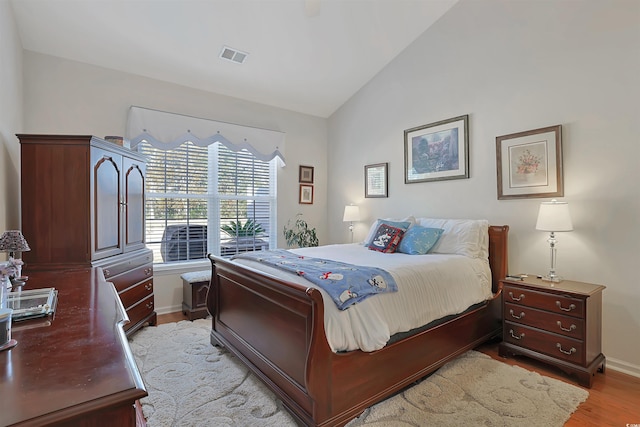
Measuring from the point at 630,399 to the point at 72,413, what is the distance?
3.01 metres

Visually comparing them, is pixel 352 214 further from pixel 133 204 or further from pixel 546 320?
pixel 133 204

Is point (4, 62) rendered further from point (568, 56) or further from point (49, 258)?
point (568, 56)

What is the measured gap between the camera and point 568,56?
2.65 meters

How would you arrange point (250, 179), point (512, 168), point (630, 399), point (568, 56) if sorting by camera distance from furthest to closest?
point (250, 179)
point (512, 168)
point (568, 56)
point (630, 399)

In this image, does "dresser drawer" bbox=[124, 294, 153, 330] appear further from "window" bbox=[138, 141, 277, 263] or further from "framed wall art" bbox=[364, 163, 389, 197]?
"framed wall art" bbox=[364, 163, 389, 197]

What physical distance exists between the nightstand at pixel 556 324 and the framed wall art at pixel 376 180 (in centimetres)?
197

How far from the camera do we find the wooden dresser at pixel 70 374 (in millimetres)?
593

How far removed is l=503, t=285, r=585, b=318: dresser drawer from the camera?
2240 mm

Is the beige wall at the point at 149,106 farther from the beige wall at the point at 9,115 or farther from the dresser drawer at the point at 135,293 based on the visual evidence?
the dresser drawer at the point at 135,293

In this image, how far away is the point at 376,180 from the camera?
4.33m

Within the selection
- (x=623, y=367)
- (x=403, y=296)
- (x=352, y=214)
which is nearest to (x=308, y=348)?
(x=403, y=296)

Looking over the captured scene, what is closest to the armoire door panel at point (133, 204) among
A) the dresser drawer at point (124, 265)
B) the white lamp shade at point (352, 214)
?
the dresser drawer at point (124, 265)

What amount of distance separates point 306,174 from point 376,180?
1.16 m

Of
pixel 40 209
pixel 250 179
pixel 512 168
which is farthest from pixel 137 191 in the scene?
pixel 512 168
